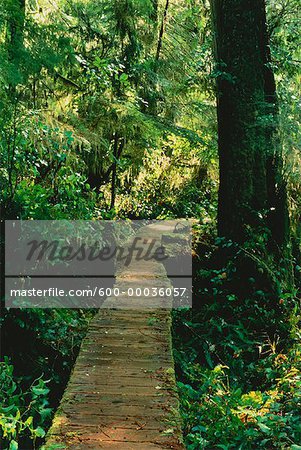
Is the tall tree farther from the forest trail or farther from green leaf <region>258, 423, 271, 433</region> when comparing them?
green leaf <region>258, 423, 271, 433</region>

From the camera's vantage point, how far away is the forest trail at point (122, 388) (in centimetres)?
346

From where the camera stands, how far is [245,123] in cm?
772

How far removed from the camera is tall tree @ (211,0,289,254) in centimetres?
773

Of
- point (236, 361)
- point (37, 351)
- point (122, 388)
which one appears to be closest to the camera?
point (122, 388)

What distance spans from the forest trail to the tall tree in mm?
2106

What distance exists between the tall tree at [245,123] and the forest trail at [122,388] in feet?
6.91

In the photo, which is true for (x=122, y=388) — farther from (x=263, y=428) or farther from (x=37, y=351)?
(x=37, y=351)

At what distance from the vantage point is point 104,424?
3633 mm

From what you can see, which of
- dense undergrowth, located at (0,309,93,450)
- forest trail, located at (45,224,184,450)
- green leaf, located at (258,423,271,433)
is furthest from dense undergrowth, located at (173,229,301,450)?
dense undergrowth, located at (0,309,93,450)

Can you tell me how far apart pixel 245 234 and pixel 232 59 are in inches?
99.8

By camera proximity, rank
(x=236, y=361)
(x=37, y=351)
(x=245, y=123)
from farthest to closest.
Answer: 1. (x=245, y=123)
2. (x=236, y=361)
3. (x=37, y=351)

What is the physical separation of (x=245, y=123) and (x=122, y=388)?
4685 mm

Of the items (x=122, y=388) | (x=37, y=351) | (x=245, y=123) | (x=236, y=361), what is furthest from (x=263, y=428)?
(x=245, y=123)

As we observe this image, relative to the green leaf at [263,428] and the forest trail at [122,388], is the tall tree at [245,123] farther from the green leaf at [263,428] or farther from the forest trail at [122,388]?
the green leaf at [263,428]
